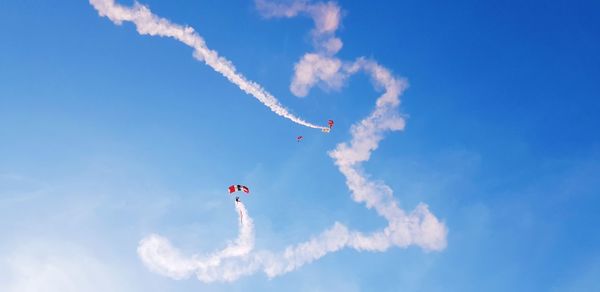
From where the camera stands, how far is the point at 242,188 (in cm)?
12106

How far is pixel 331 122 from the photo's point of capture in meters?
123

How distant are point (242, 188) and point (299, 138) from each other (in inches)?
462

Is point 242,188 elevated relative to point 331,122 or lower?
lower

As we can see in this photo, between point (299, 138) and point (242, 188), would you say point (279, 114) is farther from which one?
Answer: point (242, 188)

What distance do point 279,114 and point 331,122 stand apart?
29.2 feet

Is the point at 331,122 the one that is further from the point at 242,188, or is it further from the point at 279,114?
the point at 242,188

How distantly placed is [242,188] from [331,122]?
17.1m

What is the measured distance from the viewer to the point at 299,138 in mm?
119500

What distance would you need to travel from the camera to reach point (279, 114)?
119 meters

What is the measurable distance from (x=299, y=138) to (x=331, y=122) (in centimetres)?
636

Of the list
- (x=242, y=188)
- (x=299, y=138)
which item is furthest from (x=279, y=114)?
(x=242, y=188)

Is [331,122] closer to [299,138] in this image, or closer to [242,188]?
[299,138]
